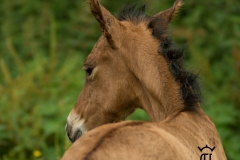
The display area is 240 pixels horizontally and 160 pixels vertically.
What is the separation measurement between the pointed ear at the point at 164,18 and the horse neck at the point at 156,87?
26cm

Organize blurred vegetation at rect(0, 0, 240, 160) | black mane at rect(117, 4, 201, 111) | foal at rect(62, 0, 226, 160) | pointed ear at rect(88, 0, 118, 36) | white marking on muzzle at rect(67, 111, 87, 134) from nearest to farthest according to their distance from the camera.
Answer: foal at rect(62, 0, 226, 160) < black mane at rect(117, 4, 201, 111) < pointed ear at rect(88, 0, 118, 36) < white marking on muzzle at rect(67, 111, 87, 134) < blurred vegetation at rect(0, 0, 240, 160)

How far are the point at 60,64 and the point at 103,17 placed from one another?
17.2 feet

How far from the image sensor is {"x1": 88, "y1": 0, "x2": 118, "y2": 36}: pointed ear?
3.94 m

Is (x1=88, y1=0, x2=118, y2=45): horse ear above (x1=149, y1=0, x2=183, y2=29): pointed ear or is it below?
above

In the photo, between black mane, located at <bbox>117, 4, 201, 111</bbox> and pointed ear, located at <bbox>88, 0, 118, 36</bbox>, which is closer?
black mane, located at <bbox>117, 4, 201, 111</bbox>

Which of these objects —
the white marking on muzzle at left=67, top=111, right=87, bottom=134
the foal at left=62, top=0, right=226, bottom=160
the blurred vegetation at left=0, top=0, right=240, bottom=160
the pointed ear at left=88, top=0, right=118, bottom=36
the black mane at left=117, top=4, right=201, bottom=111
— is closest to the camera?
the foal at left=62, top=0, right=226, bottom=160

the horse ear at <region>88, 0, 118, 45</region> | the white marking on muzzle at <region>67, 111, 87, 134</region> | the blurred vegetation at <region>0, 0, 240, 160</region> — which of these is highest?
the horse ear at <region>88, 0, 118, 45</region>

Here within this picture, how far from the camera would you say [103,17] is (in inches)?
158

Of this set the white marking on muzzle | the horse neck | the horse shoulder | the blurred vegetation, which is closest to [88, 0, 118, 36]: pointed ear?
the horse neck

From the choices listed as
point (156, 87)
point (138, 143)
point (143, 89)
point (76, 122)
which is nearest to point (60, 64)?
point (76, 122)

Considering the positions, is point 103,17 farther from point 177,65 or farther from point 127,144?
point 127,144

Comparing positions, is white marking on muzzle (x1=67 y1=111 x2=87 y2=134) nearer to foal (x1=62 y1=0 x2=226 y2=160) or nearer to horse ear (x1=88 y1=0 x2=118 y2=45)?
foal (x1=62 y1=0 x2=226 y2=160)

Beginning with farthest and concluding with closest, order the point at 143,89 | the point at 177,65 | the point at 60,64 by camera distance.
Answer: the point at 60,64 → the point at 143,89 → the point at 177,65

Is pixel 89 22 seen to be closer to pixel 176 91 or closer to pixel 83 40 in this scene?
pixel 83 40
